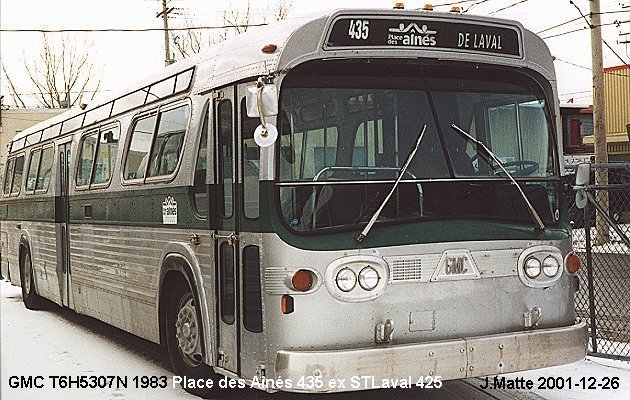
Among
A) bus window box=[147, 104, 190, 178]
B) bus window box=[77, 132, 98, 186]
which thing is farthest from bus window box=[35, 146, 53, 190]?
bus window box=[147, 104, 190, 178]

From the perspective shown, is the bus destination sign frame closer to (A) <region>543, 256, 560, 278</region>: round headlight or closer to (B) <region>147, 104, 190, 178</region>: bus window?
(A) <region>543, 256, 560, 278</region>: round headlight

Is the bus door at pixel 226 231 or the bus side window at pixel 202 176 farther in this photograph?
the bus side window at pixel 202 176

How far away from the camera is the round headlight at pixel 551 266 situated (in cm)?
685

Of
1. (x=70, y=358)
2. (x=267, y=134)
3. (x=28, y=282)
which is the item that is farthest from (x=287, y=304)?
(x=28, y=282)

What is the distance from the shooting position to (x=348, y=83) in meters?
6.43

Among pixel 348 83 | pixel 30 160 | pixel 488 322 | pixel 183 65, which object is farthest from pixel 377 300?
pixel 30 160

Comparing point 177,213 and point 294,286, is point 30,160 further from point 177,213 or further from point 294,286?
point 294,286

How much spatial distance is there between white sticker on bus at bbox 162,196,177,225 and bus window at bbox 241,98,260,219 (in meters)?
1.55

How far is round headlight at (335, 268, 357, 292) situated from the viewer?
6184 millimetres

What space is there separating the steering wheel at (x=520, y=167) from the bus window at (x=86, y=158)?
19.3ft

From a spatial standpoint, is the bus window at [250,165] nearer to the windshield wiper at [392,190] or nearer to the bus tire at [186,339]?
the windshield wiper at [392,190]

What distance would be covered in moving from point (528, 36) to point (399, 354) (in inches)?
109

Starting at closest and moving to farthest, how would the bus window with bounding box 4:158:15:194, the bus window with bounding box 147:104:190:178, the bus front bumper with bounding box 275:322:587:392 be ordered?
the bus front bumper with bounding box 275:322:587:392, the bus window with bounding box 147:104:190:178, the bus window with bounding box 4:158:15:194

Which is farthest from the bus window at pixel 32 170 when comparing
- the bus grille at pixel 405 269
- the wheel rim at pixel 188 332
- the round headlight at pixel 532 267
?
the round headlight at pixel 532 267
